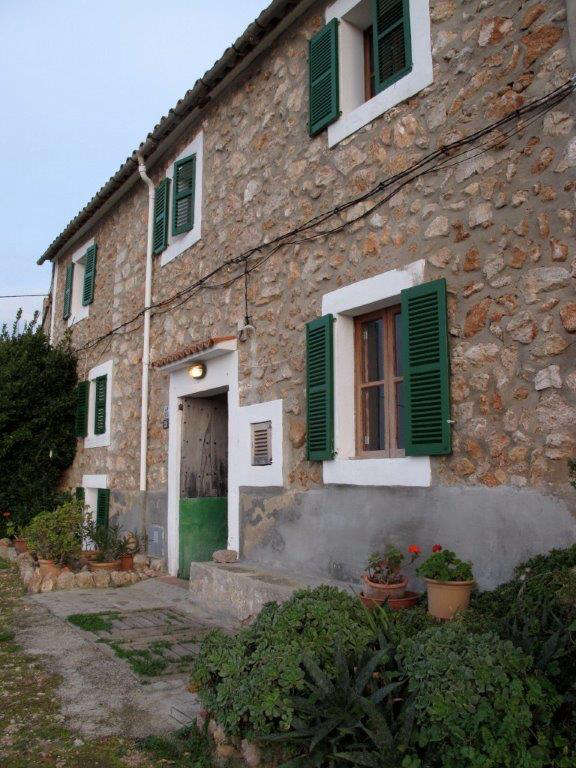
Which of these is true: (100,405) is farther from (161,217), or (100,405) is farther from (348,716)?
(348,716)

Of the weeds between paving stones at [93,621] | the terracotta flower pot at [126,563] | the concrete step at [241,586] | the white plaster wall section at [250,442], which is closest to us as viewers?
the concrete step at [241,586]

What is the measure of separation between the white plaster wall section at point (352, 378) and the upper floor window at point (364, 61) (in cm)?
148

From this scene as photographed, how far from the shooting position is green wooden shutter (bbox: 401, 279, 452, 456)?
182 inches

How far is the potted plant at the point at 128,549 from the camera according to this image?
8539 mm

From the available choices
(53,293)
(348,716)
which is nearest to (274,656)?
(348,716)

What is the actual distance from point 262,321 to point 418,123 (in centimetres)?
245

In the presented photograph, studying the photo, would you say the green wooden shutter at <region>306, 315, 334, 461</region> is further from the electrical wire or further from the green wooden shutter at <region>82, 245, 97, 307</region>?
the green wooden shutter at <region>82, 245, 97, 307</region>

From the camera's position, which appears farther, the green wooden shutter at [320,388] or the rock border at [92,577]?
the rock border at [92,577]

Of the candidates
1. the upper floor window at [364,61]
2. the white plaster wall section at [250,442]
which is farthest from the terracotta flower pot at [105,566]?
the upper floor window at [364,61]

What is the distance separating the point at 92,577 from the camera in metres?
7.86

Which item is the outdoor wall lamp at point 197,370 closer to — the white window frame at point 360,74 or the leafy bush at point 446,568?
the white window frame at point 360,74

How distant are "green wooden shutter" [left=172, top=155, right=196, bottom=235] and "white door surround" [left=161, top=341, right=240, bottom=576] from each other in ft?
6.36

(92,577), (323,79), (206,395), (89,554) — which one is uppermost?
(323,79)

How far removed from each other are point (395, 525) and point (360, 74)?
4.17m
